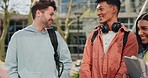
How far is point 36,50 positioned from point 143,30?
107 centimetres

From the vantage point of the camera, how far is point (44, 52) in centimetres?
380

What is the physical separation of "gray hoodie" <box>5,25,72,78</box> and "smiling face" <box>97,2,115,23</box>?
57cm

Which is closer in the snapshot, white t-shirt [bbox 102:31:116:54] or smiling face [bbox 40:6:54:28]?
smiling face [bbox 40:6:54:28]

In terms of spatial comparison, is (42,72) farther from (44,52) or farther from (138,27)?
(138,27)

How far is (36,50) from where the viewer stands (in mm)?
A: 3803

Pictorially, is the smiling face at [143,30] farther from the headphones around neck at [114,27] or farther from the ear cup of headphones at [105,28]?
the ear cup of headphones at [105,28]

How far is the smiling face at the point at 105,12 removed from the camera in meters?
4.01

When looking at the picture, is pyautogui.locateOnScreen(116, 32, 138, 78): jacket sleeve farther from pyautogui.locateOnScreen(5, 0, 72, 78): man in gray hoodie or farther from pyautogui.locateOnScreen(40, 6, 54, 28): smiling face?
pyautogui.locateOnScreen(40, 6, 54, 28): smiling face

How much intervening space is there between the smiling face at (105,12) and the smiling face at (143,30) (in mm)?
329

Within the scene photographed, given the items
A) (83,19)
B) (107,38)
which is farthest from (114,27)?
(83,19)

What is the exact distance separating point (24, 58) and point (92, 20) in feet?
111

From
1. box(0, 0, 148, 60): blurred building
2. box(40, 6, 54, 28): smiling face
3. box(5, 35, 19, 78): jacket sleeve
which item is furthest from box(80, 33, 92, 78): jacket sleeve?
box(0, 0, 148, 60): blurred building

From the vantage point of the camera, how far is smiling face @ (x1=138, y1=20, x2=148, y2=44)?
3.81 meters

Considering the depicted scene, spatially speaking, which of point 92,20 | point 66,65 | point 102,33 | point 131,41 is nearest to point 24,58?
point 66,65
